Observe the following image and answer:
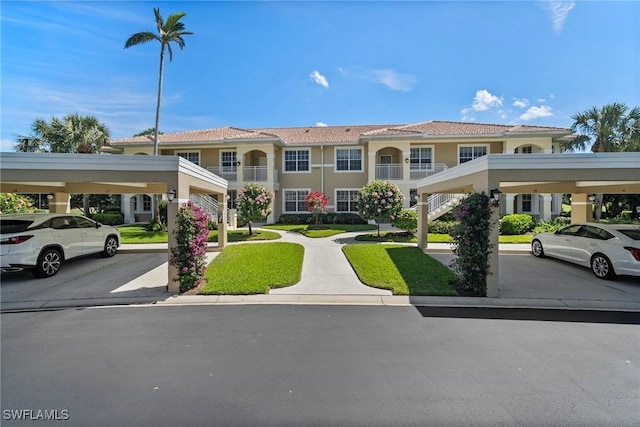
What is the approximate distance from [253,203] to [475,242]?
11.4 m

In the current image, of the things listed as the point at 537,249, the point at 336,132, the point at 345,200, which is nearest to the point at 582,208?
the point at 537,249

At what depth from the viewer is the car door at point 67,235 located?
8.89 metres

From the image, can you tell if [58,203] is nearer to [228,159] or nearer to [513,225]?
[228,159]

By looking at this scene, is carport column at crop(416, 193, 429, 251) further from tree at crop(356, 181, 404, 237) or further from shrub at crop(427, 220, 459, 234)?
shrub at crop(427, 220, 459, 234)

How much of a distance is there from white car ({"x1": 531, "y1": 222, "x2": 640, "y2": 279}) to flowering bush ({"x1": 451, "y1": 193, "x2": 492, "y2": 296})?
400 centimetres

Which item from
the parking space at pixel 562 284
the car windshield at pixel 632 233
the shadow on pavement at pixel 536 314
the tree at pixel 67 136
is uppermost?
the tree at pixel 67 136

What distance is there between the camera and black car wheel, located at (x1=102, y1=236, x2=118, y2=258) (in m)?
11.2

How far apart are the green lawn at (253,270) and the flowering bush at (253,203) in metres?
3.60

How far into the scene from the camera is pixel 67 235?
9.21 metres

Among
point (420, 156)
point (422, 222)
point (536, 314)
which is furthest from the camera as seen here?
point (420, 156)

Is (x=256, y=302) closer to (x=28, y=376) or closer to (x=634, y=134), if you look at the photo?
(x=28, y=376)

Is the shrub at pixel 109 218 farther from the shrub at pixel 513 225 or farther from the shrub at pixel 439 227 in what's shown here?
the shrub at pixel 513 225

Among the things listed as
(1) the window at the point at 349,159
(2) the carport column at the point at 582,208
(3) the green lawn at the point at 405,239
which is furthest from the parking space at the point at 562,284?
(1) the window at the point at 349,159

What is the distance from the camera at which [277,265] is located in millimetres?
9625
